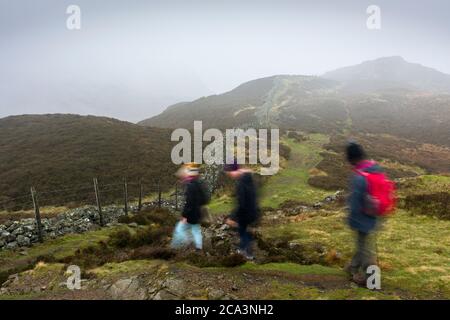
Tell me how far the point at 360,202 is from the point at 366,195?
0.76 feet

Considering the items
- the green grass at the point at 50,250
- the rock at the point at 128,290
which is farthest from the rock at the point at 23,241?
the rock at the point at 128,290

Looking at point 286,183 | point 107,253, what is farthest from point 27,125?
point 107,253

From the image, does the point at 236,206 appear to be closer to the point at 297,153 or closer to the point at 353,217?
the point at 353,217

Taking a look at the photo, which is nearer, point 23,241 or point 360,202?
point 360,202

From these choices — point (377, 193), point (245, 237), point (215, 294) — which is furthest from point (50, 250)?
point (377, 193)

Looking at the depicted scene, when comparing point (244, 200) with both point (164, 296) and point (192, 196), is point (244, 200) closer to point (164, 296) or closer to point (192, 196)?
point (192, 196)

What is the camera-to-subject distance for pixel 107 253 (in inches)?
604

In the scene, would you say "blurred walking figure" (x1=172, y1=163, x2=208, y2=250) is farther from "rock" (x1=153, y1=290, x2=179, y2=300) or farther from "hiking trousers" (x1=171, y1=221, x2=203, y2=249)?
"rock" (x1=153, y1=290, x2=179, y2=300)

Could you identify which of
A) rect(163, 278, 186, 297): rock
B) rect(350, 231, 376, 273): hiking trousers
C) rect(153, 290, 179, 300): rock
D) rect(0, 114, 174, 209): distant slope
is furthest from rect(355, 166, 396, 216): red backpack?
rect(0, 114, 174, 209): distant slope

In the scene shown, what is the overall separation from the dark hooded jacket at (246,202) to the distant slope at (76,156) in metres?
26.3

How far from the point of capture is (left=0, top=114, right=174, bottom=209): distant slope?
39.3m

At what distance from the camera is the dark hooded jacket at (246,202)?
10172 millimetres

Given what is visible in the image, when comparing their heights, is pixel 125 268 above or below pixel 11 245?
above

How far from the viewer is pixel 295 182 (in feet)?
112
